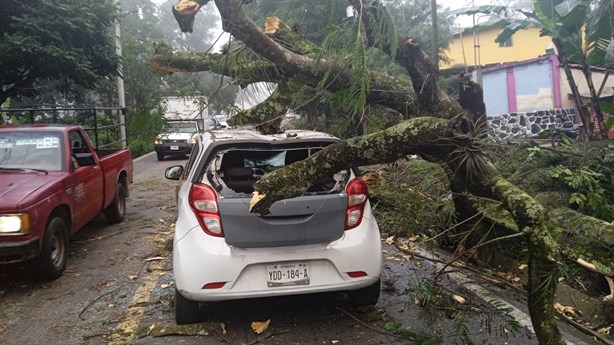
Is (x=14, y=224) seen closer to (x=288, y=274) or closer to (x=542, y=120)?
(x=288, y=274)

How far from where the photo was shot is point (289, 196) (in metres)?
3.93

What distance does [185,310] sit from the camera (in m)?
4.38

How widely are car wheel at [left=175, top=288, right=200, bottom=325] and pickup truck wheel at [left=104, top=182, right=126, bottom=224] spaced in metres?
4.74

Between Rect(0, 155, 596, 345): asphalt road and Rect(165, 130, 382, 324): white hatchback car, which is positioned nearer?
Rect(165, 130, 382, 324): white hatchback car

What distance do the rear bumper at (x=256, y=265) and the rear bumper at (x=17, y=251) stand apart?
1.81 meters

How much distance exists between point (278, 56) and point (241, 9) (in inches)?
42.6

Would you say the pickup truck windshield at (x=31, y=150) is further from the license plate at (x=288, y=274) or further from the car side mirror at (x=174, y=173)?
the license plate at (x=288, y=274)

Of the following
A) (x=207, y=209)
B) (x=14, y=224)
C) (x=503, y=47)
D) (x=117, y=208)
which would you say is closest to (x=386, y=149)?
(x=207, y=209)

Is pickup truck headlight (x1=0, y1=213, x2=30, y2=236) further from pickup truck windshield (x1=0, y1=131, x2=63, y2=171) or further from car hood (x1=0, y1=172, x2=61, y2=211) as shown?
pickup truck windshield (x1=0, y1=131, x2=63, y2=171)

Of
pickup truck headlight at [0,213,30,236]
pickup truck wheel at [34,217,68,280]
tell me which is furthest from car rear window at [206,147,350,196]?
pickup truck wheel at [34,217,68,280]

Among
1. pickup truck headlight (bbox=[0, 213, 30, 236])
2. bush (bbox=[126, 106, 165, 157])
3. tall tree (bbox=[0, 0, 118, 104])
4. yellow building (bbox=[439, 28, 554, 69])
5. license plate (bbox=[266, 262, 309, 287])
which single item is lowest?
license plate (bbox=[266, 262, 309, 287])

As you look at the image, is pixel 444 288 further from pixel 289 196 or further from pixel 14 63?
pixel 14 63

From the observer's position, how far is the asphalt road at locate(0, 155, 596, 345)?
13.9 feet

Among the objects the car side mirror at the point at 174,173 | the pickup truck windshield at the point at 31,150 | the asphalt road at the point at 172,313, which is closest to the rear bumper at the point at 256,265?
the asphalt road at the point at 172,313
